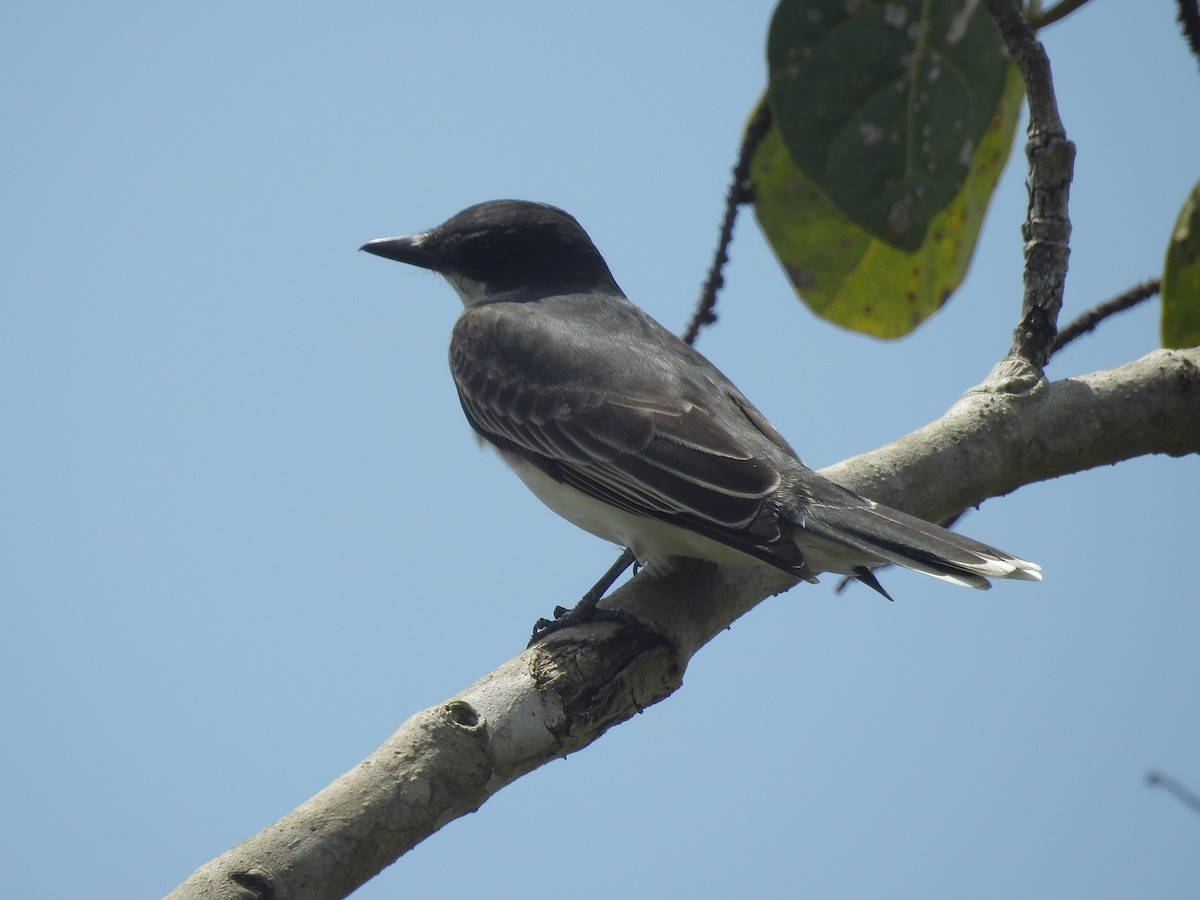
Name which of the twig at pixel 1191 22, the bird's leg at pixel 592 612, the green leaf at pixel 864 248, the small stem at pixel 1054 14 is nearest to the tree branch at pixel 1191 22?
the twig at pixel 1191 22

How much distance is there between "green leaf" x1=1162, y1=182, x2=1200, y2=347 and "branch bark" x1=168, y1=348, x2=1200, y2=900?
0.27 m

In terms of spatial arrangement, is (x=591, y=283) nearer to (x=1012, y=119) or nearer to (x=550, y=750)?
(x=1012, y=119)

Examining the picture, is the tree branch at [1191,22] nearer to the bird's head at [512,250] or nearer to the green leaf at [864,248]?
the green leaf at [864,248]

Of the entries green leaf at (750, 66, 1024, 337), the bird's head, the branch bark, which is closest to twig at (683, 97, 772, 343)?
green leaf at (750, 66, 1024, 337)

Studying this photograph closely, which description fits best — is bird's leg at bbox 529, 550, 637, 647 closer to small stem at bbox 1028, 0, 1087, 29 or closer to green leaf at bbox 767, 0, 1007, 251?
green leaf at bbox 767, 0, 1007, 251

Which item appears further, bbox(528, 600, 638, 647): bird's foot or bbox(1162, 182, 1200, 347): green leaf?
bbox(1162, 182, 1200, 347): green leaf

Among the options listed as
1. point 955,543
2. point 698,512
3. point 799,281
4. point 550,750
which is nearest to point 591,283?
point 799,281

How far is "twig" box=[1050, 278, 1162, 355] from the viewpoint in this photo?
15.6ft

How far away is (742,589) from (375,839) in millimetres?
1775

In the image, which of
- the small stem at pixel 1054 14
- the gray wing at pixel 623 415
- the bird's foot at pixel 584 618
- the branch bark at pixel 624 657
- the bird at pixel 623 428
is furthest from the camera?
the small stem at pixel 1054 14

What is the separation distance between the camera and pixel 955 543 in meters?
3.73

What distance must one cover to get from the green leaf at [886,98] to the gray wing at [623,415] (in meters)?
0.99

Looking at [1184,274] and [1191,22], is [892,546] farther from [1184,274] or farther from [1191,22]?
[1191,22]

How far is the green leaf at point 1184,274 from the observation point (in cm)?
457
